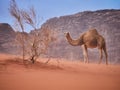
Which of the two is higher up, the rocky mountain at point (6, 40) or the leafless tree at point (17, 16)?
the leafless tree at point (17, 16)

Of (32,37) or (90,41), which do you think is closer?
(32,37)

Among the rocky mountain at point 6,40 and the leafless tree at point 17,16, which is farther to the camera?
the rocky mountain at point 6,40

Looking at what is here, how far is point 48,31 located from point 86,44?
1.71 meters

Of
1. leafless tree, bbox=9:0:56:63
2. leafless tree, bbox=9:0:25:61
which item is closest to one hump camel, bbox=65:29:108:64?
leafless tree, bbox=9:0:56:63

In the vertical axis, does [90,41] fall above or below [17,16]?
below

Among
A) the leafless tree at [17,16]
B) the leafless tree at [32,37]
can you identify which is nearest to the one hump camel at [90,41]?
the leafless tree at [32,37]

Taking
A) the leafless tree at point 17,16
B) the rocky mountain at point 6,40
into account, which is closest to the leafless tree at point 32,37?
the leafless tree at point 17,16

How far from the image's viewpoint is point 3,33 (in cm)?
690

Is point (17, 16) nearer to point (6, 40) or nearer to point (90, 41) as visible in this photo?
point (6, 40)

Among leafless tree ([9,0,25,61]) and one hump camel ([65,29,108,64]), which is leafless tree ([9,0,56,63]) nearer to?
leafless tree ([9,0,25,61])

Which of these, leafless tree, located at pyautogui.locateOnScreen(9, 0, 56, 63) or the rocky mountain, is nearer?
leafless tree, located at pyautogui.locateOnScreen(9, 0, 56, 63)

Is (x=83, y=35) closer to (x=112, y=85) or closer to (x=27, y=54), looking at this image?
(x=27, y=54)

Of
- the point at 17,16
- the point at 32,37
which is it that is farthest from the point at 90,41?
the point at 17,16

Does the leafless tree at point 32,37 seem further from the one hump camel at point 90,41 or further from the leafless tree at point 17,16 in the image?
the one hump camel at point 90,41
